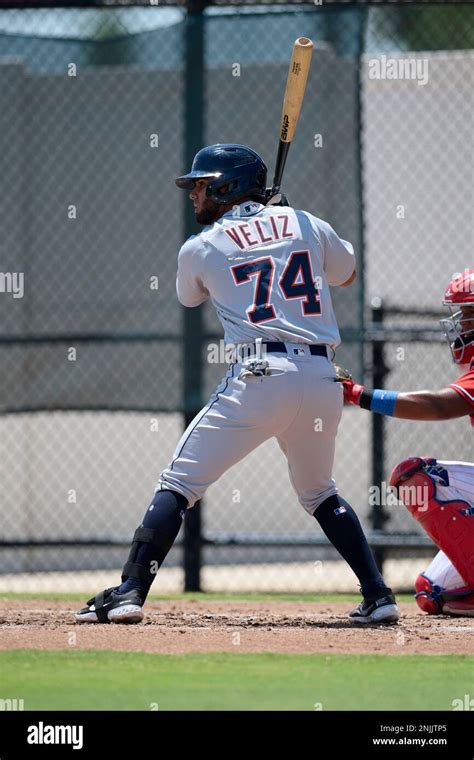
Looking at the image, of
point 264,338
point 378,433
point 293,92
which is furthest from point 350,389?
point 378,433

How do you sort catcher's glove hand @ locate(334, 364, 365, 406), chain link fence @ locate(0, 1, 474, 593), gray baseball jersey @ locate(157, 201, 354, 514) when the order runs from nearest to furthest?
gray baseball jersey @ locate(157, 201, 354, 514) < catcher's glove hand @ locate(334, 364, 365, 406) < chain link fence @ locate(0, 1, 474, 593)

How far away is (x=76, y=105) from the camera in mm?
8484

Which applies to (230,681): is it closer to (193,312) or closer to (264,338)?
(264,338)

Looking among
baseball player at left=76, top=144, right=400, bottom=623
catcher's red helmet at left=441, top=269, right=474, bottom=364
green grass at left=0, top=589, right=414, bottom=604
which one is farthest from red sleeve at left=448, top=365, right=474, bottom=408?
green grass at left=0, top=589, right=414, bottom=604

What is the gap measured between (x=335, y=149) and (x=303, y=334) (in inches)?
151

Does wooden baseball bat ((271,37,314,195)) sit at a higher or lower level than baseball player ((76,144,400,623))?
higher

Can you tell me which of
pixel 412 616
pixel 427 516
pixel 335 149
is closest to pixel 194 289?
pixel 427 516

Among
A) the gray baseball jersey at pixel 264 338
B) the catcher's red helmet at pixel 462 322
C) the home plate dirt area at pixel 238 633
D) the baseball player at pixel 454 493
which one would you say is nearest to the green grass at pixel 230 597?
the home plate dirt area at pixel 238 633

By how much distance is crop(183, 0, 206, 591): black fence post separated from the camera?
7527 mm

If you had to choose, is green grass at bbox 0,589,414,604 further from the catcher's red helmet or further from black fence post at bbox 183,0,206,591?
the catcher's red helmet

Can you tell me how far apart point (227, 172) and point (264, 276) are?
531 mm

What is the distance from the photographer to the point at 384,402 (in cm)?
497

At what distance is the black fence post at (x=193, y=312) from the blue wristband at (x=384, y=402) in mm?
2696

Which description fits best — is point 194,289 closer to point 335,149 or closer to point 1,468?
point 335,149
